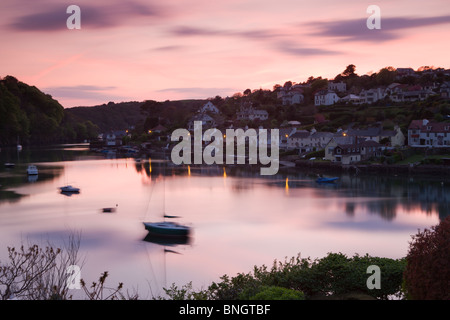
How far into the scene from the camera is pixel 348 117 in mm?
62125

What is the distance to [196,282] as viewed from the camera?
13992 mm

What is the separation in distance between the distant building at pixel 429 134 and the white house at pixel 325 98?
28639mm

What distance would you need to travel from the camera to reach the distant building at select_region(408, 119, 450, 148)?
148 feet

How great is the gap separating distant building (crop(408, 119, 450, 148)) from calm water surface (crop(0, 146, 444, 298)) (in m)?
11.1

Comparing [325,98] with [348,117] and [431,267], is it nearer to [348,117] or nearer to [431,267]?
[348,117]

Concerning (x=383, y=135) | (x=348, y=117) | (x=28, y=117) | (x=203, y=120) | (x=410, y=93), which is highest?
(x=410, y=93)

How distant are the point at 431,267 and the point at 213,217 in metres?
16.2

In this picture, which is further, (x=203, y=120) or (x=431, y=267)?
(x=203, y=120)

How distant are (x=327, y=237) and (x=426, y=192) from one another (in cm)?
1461

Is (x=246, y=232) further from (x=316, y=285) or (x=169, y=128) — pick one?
(x=169, y=128)

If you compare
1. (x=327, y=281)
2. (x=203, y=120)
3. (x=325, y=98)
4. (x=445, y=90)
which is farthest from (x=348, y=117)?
(x=327, y=281)

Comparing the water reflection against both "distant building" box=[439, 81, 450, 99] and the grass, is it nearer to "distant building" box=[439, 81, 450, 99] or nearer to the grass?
the grass
